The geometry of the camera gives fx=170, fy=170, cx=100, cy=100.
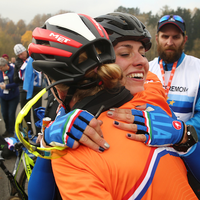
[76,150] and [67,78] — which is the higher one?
[67,78]

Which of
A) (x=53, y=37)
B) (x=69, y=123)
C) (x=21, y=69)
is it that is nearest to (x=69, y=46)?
(x=53, y=37)

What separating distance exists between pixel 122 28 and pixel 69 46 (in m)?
0.66

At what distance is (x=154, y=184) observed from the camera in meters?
0.92

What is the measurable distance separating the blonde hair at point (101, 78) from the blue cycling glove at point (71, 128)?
21 cm

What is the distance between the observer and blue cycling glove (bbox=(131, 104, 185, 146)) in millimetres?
1025

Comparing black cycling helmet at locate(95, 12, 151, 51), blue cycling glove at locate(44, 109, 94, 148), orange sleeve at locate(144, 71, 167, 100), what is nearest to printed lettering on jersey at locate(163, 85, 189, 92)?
orange sleeve at locate(144, 71, 167, 100)

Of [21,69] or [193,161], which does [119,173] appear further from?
[21,69]

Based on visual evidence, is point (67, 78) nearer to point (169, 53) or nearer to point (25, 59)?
point (169, 53)

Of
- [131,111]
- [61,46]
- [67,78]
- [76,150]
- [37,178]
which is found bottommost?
[37,178]

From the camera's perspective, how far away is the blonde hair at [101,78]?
3.56 feet

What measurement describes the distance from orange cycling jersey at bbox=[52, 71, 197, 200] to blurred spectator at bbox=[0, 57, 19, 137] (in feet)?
17.4

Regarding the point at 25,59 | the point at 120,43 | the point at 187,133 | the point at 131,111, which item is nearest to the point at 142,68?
the point at 120,43

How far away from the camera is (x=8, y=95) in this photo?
18.2 ft

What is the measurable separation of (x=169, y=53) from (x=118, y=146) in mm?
2374
